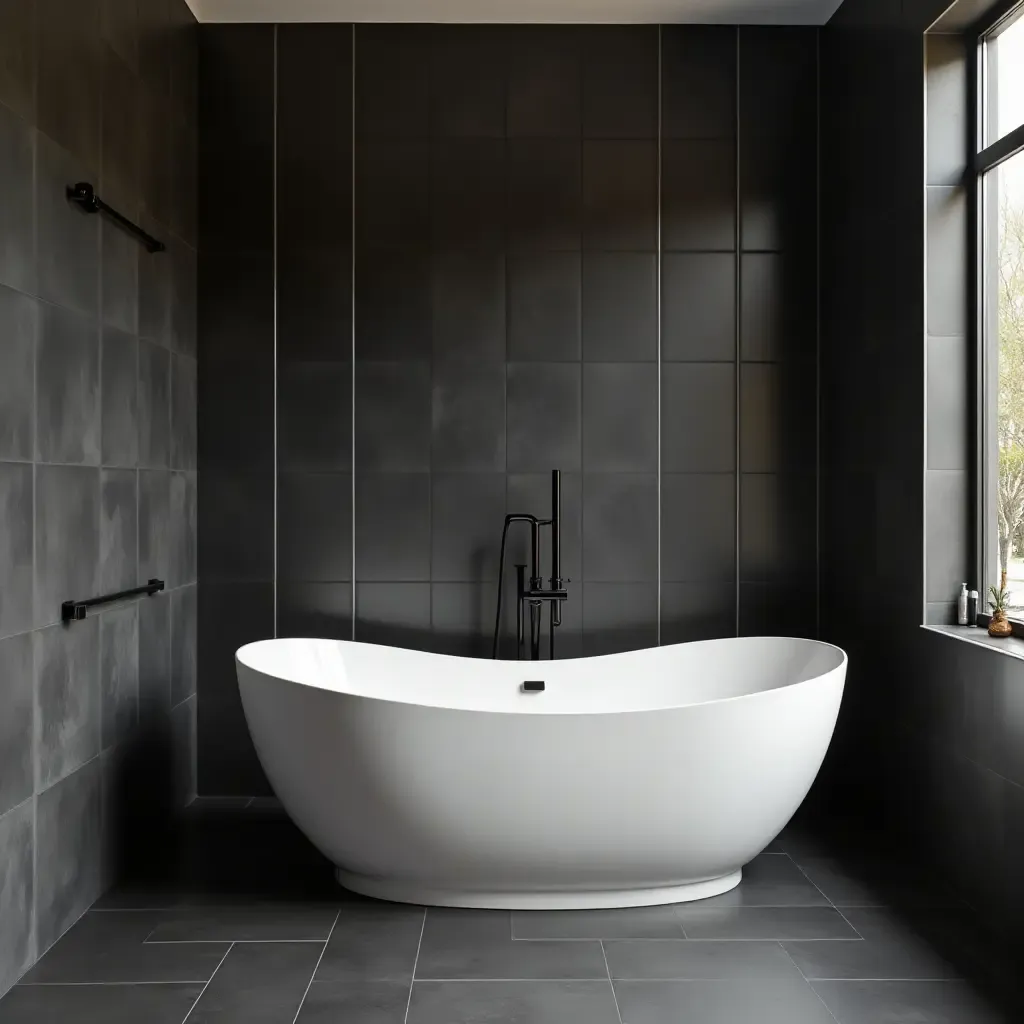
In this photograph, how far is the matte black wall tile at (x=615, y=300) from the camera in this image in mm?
3713

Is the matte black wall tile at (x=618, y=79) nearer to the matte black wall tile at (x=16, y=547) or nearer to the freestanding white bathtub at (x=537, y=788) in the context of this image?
the freestanding white bathtub at (x=537, y=788)

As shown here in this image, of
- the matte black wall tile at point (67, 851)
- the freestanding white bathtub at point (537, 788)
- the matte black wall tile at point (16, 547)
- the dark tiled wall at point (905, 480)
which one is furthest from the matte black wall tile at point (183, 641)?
the dark tiled wall at point (905, 480)

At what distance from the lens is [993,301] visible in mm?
2936

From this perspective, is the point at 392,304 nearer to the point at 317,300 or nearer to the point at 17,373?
the point at 317,300

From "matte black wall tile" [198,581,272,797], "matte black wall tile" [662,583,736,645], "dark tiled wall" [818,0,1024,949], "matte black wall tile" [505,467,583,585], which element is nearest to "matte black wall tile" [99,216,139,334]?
"matte black wall tile" [198,581,272,797]

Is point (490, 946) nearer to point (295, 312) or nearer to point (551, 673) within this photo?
point (551, 673)

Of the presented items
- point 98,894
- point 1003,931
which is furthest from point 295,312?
point 1003,931

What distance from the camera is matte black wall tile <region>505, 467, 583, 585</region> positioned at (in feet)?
12.2

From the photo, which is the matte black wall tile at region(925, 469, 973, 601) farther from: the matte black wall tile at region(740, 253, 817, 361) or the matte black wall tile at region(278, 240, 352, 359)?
the matte black wall tile at region(278, 240, 352, 359)

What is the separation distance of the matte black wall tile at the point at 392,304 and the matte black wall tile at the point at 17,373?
1435 millimetres

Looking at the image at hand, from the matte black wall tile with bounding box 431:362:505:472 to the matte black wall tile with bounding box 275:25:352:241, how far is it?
2.23 ft

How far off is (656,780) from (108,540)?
1.67 meters

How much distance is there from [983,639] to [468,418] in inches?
73.7

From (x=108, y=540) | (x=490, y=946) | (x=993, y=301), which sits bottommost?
(x=490, y=946)
